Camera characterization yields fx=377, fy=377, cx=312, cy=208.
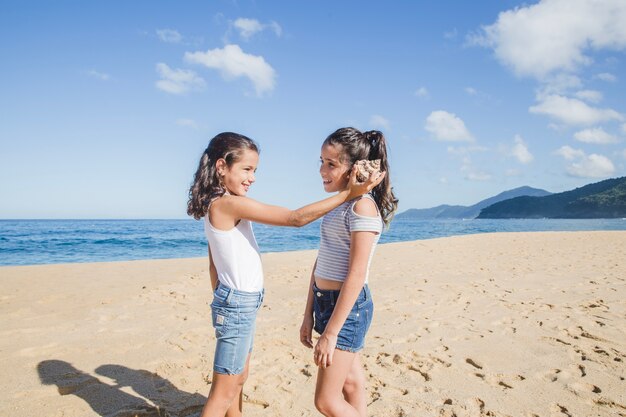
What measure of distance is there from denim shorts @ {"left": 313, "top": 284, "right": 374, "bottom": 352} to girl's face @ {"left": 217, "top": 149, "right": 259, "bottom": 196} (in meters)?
0.74

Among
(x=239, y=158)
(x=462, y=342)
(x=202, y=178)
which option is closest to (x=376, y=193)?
(x=239, y=158)

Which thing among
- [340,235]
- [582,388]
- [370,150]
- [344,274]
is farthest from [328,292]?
[582,388]

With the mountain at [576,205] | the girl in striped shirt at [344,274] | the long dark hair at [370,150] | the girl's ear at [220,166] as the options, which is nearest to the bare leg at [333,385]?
the girl in striped shirt at [344,274]

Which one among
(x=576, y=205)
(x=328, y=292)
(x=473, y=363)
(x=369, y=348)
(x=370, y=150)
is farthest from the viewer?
(x=576, y=205)

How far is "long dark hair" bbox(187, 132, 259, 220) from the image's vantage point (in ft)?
7.03

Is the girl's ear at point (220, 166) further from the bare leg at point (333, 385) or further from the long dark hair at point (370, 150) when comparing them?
the bare leg at point (333, 385)

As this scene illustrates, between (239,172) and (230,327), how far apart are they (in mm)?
884

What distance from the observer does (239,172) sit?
2232 mm

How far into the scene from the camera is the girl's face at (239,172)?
222cm

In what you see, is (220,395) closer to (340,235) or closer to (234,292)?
(234,292)

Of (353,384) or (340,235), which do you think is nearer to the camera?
(340,235)

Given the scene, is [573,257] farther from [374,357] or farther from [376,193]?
[376,193]

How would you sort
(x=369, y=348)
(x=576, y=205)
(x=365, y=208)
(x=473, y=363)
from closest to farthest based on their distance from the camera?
(x=365, y=208) < (x=473, y=363) < (x=369, y=348) < (x=576, y=205)

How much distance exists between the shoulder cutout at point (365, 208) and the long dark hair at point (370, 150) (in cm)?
26
